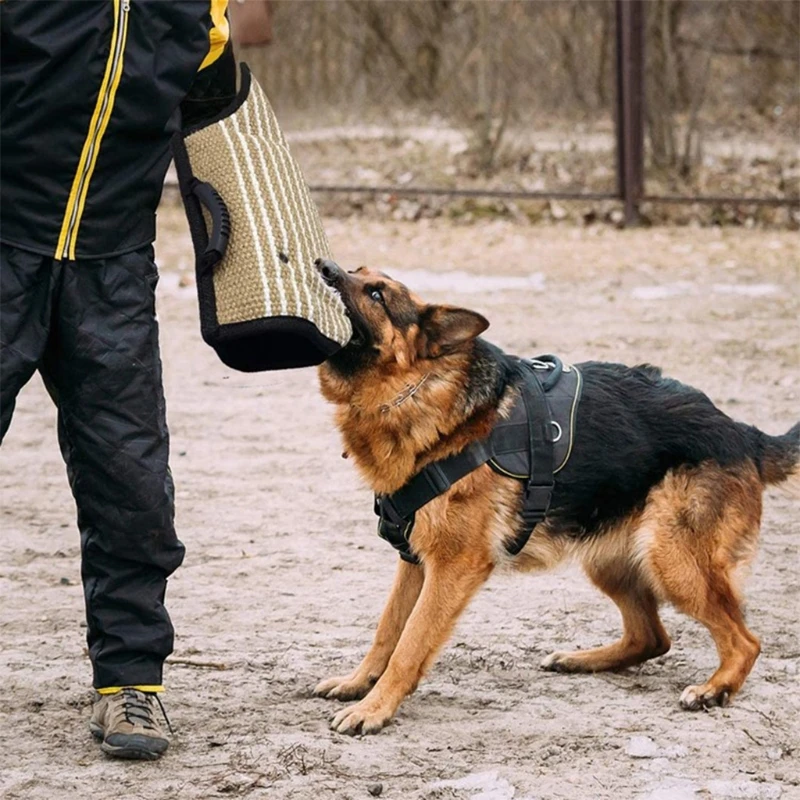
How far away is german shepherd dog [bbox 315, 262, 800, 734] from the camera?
13.5 feet

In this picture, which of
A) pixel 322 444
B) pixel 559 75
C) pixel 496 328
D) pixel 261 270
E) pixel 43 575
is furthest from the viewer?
pixel 559 75

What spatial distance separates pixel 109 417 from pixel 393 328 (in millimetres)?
950

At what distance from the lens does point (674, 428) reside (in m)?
4.29

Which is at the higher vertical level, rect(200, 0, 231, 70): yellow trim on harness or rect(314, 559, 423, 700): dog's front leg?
rect(200, 0, 231, 70): yellow trim on harness

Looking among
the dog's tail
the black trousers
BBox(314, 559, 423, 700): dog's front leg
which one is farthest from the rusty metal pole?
the black trousers

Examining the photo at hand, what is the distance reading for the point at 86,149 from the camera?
3.44 metres

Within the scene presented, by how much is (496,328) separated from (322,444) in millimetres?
2593

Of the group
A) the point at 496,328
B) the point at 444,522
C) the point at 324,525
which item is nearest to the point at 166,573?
the point at 444,522

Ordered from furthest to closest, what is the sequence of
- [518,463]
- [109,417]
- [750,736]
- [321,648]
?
[321,648] < [518,463] < [750,736] < [109,417]

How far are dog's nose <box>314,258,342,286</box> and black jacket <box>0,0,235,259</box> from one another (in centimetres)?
53

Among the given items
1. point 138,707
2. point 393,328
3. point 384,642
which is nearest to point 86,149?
point 393,328

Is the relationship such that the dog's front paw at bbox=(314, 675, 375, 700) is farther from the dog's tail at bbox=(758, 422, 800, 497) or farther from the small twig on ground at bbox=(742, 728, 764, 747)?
the dog's tail at bbox=(758, 422, 800, 497)

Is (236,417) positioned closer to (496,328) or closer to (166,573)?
(496,328)

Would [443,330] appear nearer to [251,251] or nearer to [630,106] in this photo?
[251,251]
